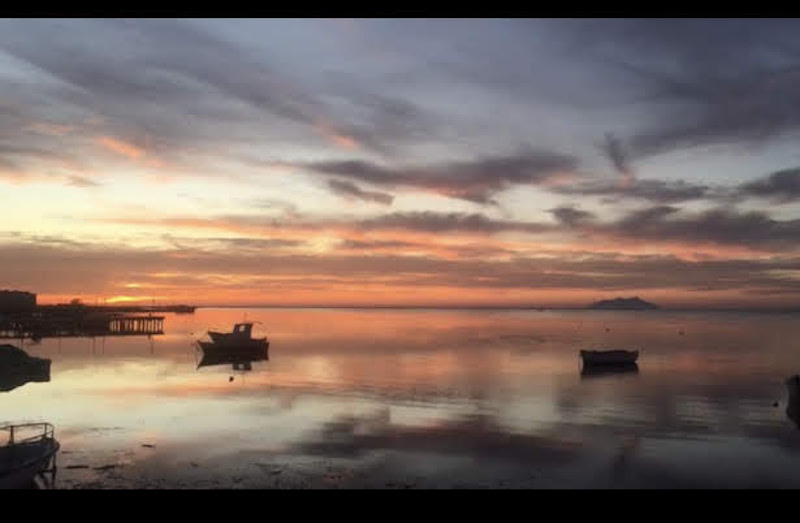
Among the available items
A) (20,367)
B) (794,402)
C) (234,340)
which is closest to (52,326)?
(234,340)

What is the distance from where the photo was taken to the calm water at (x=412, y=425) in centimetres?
2369

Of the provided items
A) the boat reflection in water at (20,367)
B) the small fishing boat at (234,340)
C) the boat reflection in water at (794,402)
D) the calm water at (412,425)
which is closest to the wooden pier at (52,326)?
the small fishing boat at (234,340)

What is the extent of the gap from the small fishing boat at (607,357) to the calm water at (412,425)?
1.95 meters

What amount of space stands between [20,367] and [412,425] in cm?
3749

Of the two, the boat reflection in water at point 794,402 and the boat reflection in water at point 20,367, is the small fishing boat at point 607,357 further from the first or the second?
the boat reflection in water at point 20,367

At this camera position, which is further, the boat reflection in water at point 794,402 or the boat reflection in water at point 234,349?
the boat reflection in water at point 234,349

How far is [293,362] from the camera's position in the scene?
→ 73.0 m

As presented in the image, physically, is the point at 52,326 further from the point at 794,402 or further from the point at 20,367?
the point at 794,402

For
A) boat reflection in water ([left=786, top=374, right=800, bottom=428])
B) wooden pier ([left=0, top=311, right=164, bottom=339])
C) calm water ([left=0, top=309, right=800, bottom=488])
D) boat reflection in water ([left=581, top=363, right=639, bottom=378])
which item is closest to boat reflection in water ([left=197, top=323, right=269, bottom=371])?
calm water ([left=0, top=309, right=800, bottom=488])

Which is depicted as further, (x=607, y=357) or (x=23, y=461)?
(x=607, y=357)

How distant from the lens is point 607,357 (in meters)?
66.7
